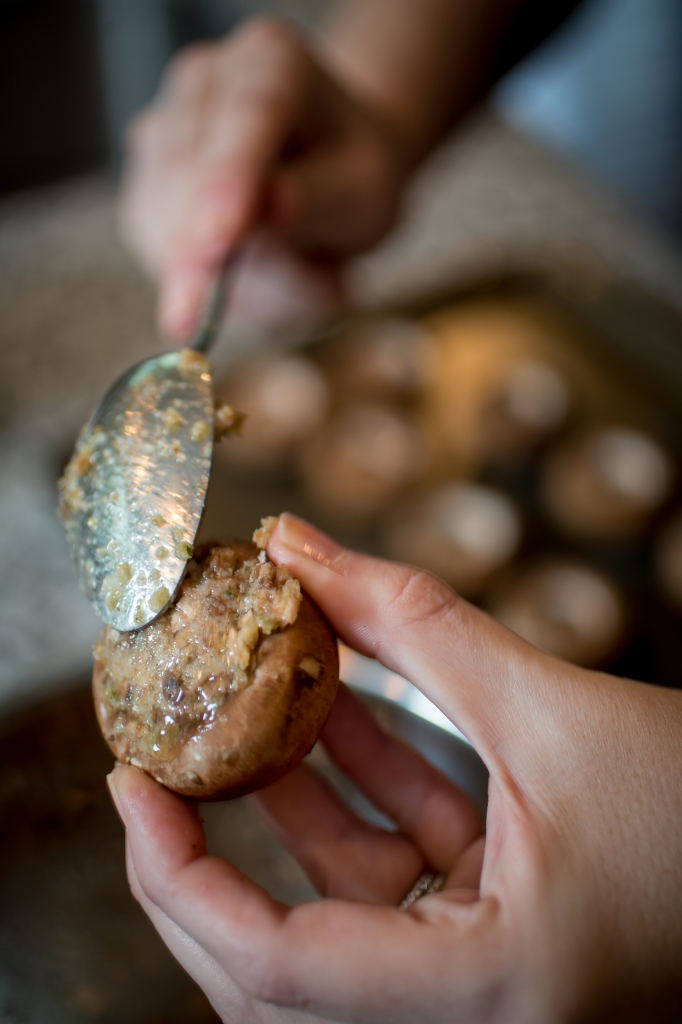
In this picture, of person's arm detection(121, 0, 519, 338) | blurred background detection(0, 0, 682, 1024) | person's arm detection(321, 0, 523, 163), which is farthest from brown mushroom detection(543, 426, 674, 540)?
person's arm detection(321, 0, 523, 163)

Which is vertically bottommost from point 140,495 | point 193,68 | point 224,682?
point 224,682

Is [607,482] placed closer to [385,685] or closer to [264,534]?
[385,685]

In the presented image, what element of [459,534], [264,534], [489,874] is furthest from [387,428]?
[489,874]

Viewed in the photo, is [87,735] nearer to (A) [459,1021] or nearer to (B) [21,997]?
(B) [21,997]

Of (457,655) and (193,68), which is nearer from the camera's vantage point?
(457,655)

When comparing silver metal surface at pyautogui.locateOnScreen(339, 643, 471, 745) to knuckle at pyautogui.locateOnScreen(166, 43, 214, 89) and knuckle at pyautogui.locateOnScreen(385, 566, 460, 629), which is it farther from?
knuckle at pyautogui.locateOnScreen(166, 43, 214, 89)

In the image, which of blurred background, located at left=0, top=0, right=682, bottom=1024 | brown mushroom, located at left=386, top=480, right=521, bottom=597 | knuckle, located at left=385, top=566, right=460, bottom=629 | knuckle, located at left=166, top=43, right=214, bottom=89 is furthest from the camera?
brown mushroom, located at left=386, top=480, right=521, bottom=597

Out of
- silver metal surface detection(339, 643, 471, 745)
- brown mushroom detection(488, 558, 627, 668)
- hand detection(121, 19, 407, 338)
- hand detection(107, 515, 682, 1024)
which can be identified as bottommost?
brown mushroom detection(488, 558, 627, 668)
